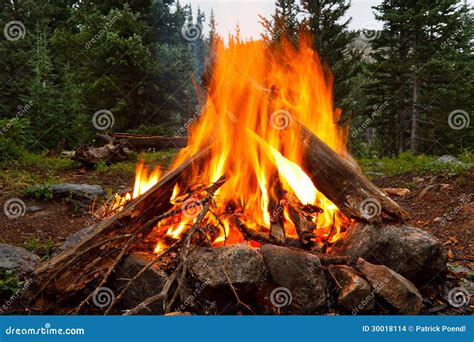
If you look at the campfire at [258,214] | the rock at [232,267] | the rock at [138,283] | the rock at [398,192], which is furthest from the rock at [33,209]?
the rock at [398,192]

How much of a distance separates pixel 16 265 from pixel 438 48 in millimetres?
24856

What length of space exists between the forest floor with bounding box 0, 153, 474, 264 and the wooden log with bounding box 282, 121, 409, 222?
2.65ft

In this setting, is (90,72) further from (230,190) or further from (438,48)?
(438,48)

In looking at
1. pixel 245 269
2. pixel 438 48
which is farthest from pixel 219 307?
pixel 438 48

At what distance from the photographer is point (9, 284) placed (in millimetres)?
4105

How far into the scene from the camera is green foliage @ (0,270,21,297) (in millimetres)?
4016

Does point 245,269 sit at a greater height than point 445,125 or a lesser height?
lesser

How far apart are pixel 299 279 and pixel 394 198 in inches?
234

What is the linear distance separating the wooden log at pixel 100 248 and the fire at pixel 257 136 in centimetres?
26

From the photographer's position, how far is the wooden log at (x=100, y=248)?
387 cm

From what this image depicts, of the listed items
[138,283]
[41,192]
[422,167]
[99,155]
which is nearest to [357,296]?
[138,283]

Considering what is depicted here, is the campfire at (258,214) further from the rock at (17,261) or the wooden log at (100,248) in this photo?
the rock at (17,261)

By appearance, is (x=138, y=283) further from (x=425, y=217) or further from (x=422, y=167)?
(x=422, y=167)
